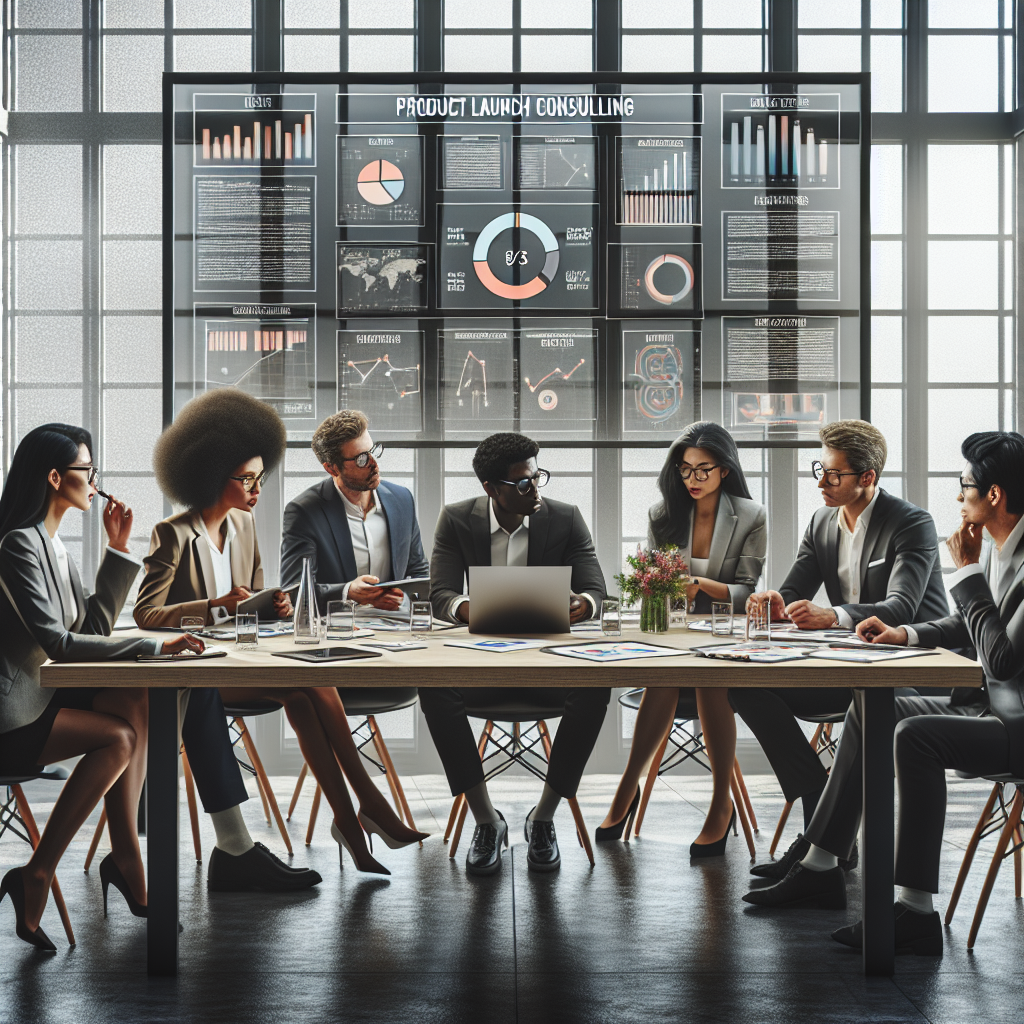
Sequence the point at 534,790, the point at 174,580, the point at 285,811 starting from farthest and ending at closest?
the point at 534,790
the point at 285,811
the point at 174,580

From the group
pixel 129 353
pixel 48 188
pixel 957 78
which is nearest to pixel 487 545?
pixel 129 353

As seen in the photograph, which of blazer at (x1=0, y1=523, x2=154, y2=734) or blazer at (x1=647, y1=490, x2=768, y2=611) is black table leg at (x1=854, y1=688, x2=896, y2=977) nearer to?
blazer at (x1=647, y1=490, x2=768, y2=611)

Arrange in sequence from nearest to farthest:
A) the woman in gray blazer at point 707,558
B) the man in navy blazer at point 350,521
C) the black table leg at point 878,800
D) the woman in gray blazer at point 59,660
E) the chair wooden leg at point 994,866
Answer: the black table leg at point 878,800, the woman in gray blazer at point 59,660, the chair wooden leg at point 994,866, the woman in gray blazer at point 707,558, the man in navy blazer at point 350,521

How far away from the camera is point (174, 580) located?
3.52 meters

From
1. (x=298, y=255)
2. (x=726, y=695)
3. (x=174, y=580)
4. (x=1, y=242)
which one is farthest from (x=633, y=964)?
(x=1, y=242)

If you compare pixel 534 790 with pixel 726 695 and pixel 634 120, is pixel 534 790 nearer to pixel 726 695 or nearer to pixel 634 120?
pixel 726 695

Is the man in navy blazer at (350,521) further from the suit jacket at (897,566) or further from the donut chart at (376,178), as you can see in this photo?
the suit jacket at (897,566)

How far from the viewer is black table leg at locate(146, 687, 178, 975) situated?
254cm

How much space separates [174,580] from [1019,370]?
13.1 feet

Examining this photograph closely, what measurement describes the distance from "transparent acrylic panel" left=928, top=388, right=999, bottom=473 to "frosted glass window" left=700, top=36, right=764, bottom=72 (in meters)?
1.81

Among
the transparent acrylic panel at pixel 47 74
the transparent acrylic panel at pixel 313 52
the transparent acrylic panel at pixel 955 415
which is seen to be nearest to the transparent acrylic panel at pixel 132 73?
the transparent acrylic panel at pixel 47 74

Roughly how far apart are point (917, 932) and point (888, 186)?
3598mm

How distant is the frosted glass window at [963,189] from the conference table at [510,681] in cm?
307

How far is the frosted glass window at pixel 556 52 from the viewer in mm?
4988
